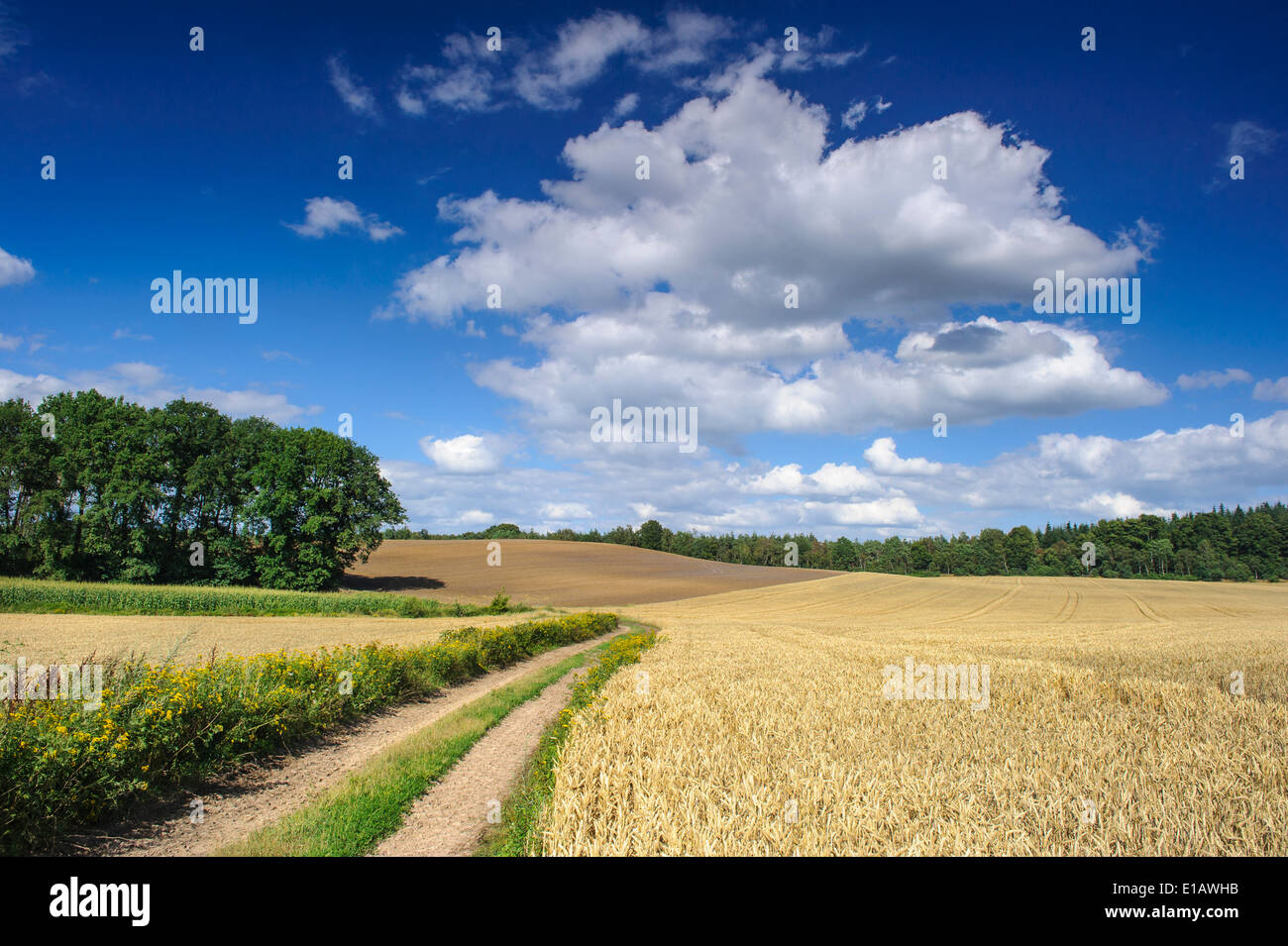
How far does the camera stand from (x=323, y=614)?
46.8 m

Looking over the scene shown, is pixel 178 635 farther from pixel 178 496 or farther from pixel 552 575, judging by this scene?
pixel 552 575

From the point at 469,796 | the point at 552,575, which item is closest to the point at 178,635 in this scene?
the point at 469,796

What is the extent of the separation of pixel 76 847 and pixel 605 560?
301 ft

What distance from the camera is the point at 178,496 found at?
54.4m

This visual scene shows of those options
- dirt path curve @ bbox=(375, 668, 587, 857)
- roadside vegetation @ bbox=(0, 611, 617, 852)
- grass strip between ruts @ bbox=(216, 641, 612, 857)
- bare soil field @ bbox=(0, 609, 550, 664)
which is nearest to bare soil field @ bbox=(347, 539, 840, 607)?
bare soil field @ bbox=(0, 609, 550, 664)

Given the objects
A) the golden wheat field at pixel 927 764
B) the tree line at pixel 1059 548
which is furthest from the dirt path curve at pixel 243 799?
the tree line at pixel 1059 548

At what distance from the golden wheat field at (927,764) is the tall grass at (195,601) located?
38.6 metres

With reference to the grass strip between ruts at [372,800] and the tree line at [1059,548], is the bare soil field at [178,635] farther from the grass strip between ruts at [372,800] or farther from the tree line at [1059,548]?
the tree line at [1059,548]

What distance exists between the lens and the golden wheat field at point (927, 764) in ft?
15.9

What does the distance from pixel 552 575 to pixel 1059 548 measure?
4680 inches

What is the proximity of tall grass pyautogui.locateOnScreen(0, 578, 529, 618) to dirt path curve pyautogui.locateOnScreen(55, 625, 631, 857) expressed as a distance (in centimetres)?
3717
